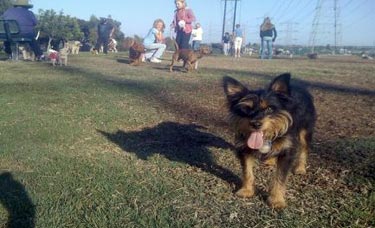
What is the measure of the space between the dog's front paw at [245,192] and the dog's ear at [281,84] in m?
0.91

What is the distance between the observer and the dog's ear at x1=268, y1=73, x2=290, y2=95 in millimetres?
3461

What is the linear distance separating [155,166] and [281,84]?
5.29 feet

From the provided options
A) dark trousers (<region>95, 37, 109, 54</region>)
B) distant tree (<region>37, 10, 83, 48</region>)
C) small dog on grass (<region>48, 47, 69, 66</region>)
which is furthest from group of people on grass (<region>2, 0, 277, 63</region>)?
dark trousers (<region>95, 37, 109, 54</region>)

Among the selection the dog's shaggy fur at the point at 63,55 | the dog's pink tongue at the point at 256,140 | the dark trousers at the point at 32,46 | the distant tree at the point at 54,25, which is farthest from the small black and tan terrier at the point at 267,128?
the distant tree at the point at 54,25

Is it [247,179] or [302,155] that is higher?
[302,155]

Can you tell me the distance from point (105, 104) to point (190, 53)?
6.15 meters

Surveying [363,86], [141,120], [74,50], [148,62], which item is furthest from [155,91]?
[74,50]

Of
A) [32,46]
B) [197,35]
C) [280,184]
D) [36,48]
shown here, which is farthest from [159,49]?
[280,184]

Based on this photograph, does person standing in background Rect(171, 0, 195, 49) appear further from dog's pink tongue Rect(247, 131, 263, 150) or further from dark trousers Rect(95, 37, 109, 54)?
dog's pink tongue Rect(247, 131, 263, 150)

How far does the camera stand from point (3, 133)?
17.3ft

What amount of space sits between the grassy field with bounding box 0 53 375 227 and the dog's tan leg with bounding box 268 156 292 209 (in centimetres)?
9

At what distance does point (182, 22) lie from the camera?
14516mm

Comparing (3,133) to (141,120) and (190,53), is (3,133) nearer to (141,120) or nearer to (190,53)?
(141,120)

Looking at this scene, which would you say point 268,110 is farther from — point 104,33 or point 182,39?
point 104,33
